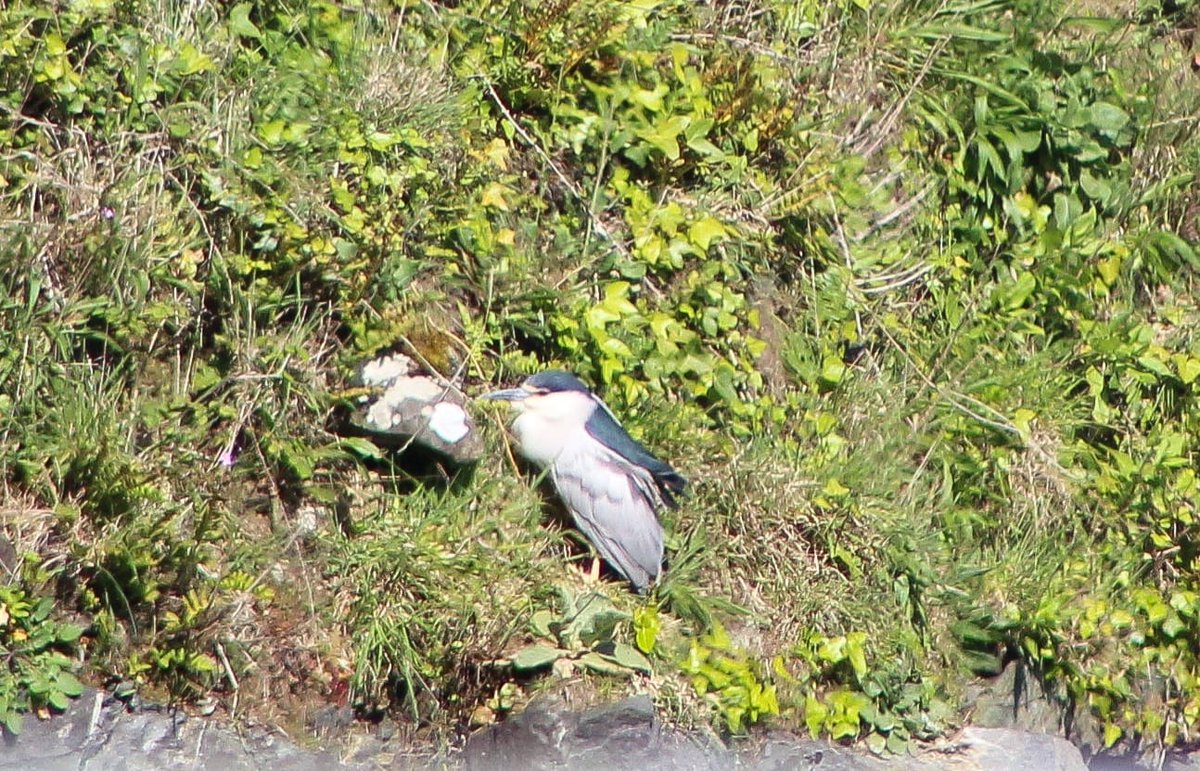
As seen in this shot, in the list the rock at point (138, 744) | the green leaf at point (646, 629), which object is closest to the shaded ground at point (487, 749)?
the rock at point (138, 744)

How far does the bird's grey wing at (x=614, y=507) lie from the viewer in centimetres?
557

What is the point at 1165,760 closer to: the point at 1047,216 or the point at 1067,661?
the point at 1067,661

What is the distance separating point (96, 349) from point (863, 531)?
9.03ft

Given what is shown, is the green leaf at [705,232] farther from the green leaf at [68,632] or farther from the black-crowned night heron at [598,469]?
the green leaf at [68,632]

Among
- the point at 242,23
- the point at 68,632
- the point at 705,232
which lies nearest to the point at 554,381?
the point at 705,232

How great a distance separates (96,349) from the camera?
5234 millimetres

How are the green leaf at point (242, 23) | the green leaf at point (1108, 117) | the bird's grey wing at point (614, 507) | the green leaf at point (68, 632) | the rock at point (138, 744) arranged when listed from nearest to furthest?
the rock at point (138, 744) < the green leaf at point (68, 632) < the bird's grey wing at point (614, 507) < the green leaf at point (242, 23) < the green leaf at point (1108, 117)

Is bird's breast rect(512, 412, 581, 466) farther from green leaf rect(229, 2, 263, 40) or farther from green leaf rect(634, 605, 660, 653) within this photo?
green leaf rect(229, 2, 263, 40)

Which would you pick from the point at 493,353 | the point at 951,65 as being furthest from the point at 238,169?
the point at 951,65

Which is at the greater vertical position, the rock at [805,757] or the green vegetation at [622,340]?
the green vegetation at [622,340]

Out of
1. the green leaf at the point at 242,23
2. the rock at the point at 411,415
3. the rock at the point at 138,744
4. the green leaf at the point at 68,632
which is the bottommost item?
the rock at the point at 138,744

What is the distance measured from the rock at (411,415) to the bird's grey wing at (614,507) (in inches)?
15.9

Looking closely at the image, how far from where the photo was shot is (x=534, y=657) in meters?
5.07

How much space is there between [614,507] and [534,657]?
74 centimetres
